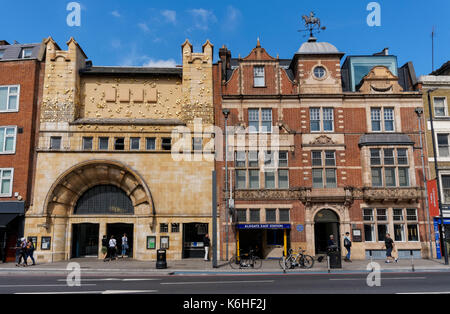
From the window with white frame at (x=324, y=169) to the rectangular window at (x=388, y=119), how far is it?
4535 mm

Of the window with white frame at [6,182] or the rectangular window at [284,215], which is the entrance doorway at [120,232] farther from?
the rectangular window at [284,215]

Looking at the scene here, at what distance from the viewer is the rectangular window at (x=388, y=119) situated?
85.4ft

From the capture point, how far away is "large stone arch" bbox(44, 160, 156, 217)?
24438 mm

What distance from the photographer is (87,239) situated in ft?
85.0

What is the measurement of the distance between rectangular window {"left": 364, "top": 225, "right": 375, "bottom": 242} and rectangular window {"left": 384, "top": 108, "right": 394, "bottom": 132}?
722 cm

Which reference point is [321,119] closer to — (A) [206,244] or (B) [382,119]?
(B) [382,119]

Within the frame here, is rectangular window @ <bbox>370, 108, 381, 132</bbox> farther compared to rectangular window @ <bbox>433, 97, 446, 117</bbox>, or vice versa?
rectangular window @ <bbox>433, 97, 446, 117</bbox>

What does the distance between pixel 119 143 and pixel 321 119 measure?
14787mm

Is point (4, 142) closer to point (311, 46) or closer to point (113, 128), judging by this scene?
point (113, 128)

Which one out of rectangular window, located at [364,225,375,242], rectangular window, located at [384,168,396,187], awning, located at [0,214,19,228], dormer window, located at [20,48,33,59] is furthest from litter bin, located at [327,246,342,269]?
dormer window, located at [20,48,33,59]

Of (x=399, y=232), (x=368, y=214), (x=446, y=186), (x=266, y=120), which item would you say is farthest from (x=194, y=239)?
(x=446, y=186)

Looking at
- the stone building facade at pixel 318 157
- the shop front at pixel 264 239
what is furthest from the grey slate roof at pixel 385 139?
the shop front at pixel 264 239

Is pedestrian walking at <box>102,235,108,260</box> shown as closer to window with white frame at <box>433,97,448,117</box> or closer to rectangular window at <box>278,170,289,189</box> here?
rectangular window at <box>278,170,289,189</box>
